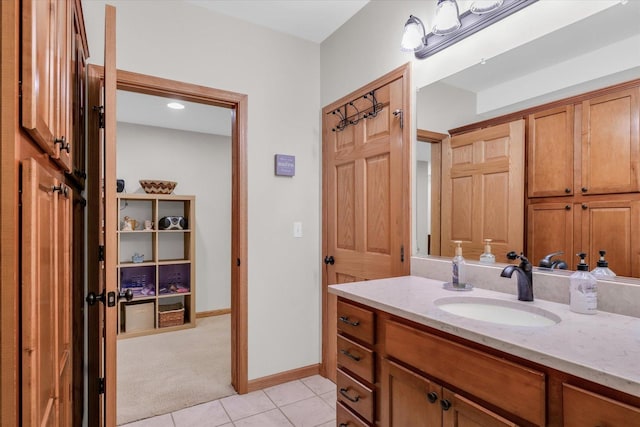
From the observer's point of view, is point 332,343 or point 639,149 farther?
point 332,343

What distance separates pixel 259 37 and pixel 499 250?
218 cm

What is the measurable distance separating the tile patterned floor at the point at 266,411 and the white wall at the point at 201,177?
240 centimetres

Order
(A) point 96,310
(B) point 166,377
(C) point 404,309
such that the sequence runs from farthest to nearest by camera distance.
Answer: (B) point 166,377
(A) point 96,310
(C) point 404,309

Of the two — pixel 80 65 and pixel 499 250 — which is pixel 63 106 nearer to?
pixel 80 65

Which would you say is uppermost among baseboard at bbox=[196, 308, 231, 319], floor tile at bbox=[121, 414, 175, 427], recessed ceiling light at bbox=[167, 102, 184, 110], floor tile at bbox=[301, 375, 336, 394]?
recessed ceiling light at bbox=[167, 102, 184, 110]

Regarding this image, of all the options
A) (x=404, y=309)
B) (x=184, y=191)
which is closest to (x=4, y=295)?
(x=404, y=309)

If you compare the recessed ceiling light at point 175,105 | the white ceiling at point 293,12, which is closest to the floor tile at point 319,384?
the white ceiling at point 293,12

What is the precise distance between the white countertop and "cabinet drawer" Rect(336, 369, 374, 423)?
38 centimetres

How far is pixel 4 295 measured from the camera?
0.63 metres

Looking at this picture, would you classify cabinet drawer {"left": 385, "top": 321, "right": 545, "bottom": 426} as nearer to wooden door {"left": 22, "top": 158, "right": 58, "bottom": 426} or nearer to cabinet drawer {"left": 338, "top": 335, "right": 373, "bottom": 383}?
cabinet drawer {"left": 338, "top": 335, "right": 373, "bottom": 383}

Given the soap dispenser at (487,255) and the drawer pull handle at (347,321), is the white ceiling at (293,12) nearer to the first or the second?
the soap dispenser at (487,255)

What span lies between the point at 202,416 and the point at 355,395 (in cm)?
123

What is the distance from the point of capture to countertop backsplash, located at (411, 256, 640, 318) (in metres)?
1.13

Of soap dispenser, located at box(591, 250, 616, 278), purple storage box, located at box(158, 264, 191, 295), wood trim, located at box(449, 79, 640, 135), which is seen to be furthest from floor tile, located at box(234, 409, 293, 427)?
purple storage box, located at box(158, 264, 191, 295)
